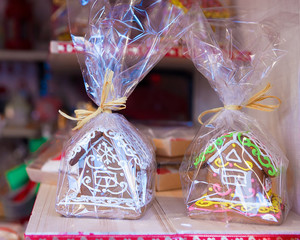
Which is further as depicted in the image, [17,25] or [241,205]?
[17,25]

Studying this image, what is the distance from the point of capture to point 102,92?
2.29ft

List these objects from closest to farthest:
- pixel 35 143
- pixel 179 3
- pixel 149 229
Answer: pixel 149 229
pixel 179 3
pixel 35 143

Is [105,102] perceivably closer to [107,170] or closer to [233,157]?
[107,170]

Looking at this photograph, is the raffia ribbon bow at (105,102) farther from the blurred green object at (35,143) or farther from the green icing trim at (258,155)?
the blurred green object at (35,143)

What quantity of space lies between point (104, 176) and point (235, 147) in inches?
9.6

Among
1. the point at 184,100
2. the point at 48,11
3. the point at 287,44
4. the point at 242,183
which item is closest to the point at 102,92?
the point at 242,183

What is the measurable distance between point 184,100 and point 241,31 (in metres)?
0.79

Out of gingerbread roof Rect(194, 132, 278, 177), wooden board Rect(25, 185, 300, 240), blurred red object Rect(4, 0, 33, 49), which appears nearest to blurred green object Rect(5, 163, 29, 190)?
blurred red object Rect(4, 0, 33, 49)

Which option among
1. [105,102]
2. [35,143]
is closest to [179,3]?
[105,102]

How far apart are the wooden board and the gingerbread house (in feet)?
0.08

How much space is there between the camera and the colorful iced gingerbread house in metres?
0.66

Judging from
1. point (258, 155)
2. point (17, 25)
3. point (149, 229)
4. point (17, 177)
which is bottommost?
point (17, 177)

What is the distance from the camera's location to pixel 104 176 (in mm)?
676

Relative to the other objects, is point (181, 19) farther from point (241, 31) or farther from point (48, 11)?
point (48, 11)
